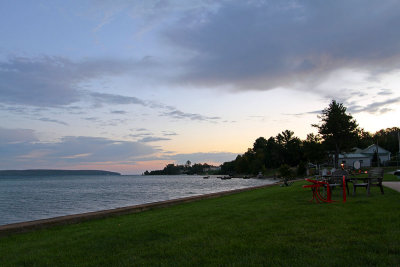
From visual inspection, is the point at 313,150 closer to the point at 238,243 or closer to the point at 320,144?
the point at 320,144

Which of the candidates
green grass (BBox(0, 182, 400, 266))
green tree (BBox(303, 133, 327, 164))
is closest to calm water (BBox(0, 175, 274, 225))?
green grass (BBox(0, 182, 400, 266))

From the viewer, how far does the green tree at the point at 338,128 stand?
153 ft

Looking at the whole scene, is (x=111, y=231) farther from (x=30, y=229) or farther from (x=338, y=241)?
(x=338, y=241)

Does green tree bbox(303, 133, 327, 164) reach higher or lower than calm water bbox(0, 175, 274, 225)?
higher

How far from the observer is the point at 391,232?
5.87 metres

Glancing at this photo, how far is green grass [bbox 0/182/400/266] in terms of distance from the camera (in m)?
4.86

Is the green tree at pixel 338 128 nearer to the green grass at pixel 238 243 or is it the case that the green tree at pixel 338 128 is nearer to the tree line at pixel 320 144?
the tree line at pixel 320 144

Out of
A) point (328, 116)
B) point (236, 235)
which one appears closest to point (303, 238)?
point (236, 235)

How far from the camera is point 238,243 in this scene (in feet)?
19.1

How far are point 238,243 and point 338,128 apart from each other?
149ft

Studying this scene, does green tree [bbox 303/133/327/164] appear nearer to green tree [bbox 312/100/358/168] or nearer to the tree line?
the tree line

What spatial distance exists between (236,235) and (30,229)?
264 inches

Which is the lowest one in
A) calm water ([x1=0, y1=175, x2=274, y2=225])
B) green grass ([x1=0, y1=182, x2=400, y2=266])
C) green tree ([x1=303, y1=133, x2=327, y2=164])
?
calm water ([x1=0, y1=175, x2=274, y2=225])

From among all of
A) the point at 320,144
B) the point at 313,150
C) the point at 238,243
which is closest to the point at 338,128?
the point at 320,144
